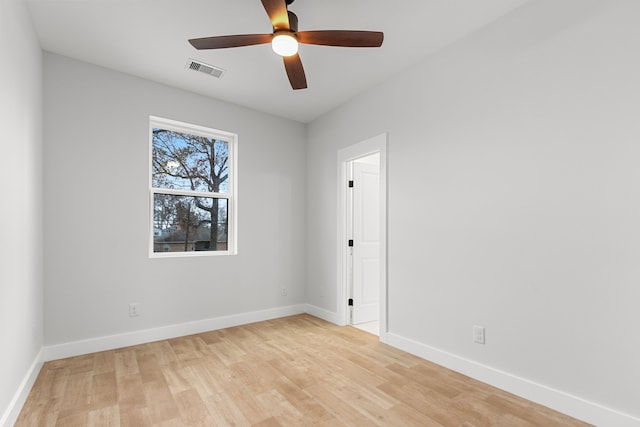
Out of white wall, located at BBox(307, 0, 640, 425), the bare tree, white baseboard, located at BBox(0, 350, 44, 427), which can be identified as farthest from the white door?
white baseboard, located at BBox(0, 350, 44, 427)

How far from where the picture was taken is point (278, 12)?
1.85 meters

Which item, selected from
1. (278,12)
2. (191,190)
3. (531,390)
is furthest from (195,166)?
(531,390)

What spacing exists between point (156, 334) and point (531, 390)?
342 centimetres

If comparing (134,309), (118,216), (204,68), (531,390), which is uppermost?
(204,68)

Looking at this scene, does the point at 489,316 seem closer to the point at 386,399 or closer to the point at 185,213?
the point at 386,399

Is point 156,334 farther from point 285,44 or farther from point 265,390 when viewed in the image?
point 285,44

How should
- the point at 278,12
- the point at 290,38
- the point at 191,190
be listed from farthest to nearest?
the point at 191,190, the point at 290,38, the point at 278,12

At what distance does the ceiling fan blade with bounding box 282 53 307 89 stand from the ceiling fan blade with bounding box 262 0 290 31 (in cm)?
→ 24

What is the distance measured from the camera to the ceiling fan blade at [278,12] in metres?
1.77

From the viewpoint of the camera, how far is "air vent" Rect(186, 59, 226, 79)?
3.12 metres

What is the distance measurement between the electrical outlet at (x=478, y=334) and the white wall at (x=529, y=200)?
0.04 metres

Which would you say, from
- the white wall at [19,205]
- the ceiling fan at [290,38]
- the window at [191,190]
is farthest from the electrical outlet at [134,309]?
the ceiling fan at [290,38]

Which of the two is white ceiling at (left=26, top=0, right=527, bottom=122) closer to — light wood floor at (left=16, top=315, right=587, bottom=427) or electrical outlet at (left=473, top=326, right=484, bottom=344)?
electrical outlet at (left=473, top=326, right=484, bottom=344)

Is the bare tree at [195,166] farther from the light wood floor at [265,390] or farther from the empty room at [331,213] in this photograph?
the light wood floor at [265,390]
